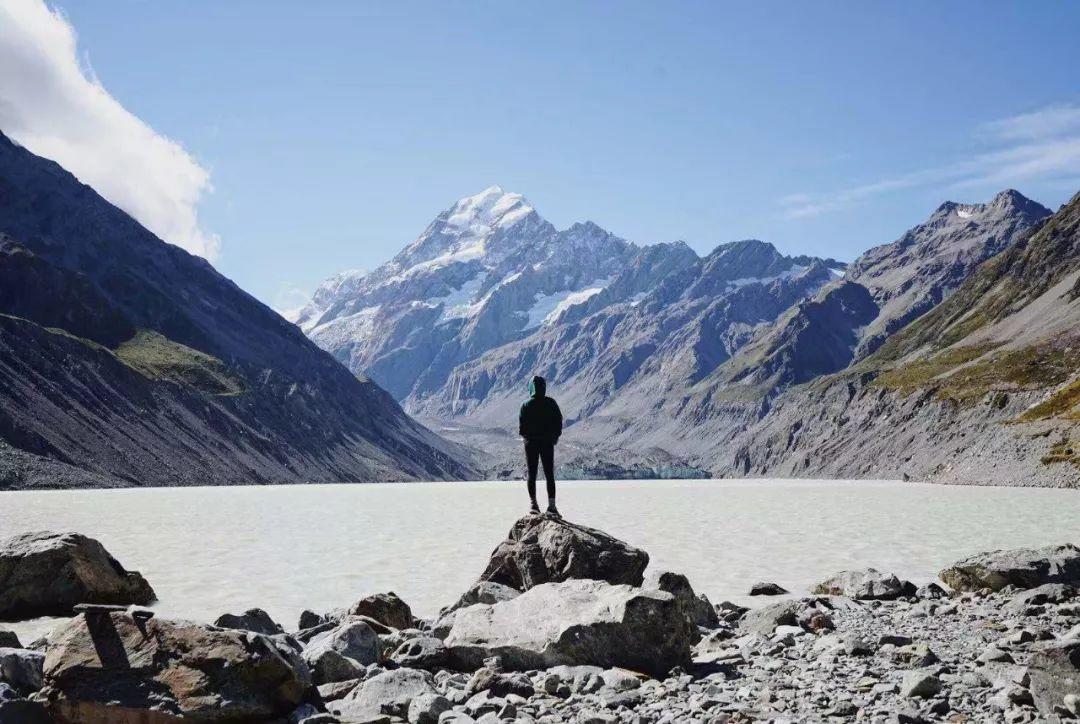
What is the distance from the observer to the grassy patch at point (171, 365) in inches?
6959

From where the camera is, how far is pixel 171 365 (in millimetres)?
184750

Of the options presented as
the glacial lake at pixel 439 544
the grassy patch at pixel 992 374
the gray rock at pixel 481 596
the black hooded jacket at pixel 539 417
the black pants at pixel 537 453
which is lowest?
the glacial lake at pixel 439 544

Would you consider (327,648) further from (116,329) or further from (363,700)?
(116,329)

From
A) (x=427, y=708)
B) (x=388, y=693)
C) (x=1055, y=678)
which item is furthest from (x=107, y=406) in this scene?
(x=1055, y=678)

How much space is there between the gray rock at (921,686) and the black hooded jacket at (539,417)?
1086cm

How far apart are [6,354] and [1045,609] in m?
153

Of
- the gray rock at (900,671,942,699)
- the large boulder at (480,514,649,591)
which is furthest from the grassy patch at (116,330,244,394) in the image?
the gray rock at (900,671,942,699)

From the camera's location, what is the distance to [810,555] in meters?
26.4

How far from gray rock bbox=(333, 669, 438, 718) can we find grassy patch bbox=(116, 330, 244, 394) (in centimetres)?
17316

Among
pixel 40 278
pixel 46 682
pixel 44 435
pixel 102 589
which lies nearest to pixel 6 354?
pixel 44 435

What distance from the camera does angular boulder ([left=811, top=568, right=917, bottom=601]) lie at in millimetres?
17875

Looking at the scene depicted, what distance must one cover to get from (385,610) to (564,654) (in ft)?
16.1

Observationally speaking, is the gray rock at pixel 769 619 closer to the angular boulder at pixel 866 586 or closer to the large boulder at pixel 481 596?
the angular boulder at pixel 866 586

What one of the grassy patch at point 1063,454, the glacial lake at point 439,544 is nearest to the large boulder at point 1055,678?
the glacial lake at point 439,544
